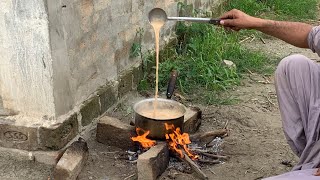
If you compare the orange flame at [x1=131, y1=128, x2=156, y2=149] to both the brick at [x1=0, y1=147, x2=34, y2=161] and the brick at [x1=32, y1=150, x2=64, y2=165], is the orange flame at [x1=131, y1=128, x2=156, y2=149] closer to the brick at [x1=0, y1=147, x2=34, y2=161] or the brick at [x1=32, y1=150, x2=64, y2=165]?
the brick at [x1=32, y1=150, x2=64, y2=165]

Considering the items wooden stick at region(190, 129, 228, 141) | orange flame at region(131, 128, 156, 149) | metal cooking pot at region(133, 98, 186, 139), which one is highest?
metal cooking pot at region(133, 98, 186, 139)

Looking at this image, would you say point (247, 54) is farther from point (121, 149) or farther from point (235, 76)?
point (121, 149)

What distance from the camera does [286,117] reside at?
3180 mm

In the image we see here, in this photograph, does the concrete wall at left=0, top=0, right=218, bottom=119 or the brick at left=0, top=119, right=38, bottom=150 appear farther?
the brick at left=0, top=119, right=38, bottom=150

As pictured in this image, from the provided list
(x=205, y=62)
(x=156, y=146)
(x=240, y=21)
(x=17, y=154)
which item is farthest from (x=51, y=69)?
(x=205, y=62)

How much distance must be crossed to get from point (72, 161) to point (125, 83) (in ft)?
4.85

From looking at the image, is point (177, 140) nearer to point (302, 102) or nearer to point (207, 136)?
point (207, 136)

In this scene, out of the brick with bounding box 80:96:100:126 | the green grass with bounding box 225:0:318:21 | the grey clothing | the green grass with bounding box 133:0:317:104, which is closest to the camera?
the grey clothing

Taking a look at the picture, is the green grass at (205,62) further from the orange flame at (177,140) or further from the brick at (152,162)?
the brick at (152,162)

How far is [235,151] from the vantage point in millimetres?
4020

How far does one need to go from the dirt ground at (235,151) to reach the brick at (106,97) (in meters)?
0.13

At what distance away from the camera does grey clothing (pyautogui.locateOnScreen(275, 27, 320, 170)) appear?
299 cm

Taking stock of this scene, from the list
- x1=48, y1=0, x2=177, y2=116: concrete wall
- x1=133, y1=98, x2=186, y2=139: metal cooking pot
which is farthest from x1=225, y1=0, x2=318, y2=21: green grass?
x1=133, y1=98, x2=186, y2=139: metal cooking pot

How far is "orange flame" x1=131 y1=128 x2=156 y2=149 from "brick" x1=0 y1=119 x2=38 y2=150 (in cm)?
81
